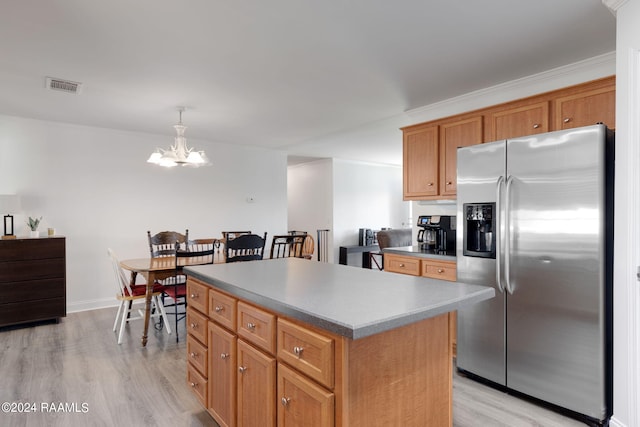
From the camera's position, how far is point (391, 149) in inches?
271

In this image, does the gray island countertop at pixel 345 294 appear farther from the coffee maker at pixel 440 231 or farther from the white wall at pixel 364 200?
the white wall at pixel 364 200

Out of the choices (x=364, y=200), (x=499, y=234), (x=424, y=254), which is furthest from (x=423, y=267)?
(x=364, y=200)

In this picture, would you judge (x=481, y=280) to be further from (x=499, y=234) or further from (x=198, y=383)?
(x=198, y=383)

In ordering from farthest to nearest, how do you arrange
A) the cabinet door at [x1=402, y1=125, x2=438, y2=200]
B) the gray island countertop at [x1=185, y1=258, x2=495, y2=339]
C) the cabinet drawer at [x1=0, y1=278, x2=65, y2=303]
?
the cabinet drawer at [x1=0, y1=278, x2=65, y2=303], the cabinet door at [x1=402, y1=125, x2=438, y2=200], the gray island countertop at [x1=185, y1=258, x2=495, y2=339]

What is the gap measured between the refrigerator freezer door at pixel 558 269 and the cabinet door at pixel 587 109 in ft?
2.35

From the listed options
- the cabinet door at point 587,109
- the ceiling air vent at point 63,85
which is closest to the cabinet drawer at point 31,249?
the ceiling air vent at point 63,85

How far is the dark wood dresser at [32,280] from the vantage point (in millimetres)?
3893

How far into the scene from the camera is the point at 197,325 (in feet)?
7.28

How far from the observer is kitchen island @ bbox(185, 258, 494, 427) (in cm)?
123

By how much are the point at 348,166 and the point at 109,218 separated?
16.4 ft

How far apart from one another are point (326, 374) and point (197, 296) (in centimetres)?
126

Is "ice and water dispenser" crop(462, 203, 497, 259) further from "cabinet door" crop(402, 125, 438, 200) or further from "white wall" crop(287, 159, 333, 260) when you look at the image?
"white wall" crop(287, 159, 333, 260)

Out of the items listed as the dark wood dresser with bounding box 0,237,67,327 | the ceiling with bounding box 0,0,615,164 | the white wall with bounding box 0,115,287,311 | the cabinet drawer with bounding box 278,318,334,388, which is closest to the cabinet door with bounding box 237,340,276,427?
the cabinet drawer with bounding box 278,318,334,388

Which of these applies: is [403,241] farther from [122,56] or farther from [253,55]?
[122,56]
